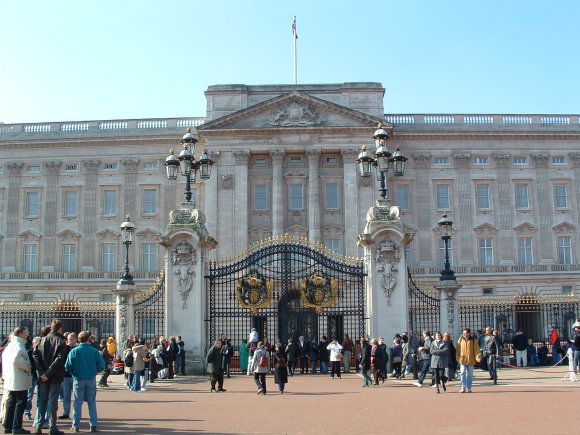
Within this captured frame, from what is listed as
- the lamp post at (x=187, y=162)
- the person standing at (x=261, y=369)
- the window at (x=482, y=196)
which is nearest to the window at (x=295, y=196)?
the window at (x=482, y=196)

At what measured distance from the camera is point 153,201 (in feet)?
183

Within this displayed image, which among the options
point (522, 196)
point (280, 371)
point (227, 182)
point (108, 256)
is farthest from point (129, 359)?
point (522, 196)

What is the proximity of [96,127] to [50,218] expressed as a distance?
796 cm

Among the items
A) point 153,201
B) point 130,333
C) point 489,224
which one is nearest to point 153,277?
point 153,201

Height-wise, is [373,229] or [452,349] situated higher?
[373,229]

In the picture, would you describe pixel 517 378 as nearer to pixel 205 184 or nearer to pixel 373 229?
pixel 373 229

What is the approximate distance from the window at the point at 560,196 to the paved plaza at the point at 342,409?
35.4 metres

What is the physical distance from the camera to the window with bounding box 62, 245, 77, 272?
55344mm

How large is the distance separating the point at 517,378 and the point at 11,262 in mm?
43303

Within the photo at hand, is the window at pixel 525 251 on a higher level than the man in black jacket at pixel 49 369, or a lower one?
higher

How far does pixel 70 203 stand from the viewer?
5619 centimetres

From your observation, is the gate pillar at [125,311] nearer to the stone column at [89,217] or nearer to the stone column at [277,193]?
the stone column at [277,193]

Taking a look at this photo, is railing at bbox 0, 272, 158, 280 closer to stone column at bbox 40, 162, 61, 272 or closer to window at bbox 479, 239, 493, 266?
stone column at bbox 40, 162, 61, 272

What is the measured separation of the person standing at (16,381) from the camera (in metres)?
11.9
